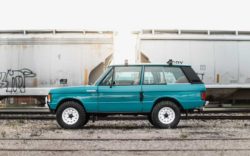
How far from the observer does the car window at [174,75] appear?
10930 millimetres

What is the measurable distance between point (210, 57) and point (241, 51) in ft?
3.87

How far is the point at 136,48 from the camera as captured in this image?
628 inches

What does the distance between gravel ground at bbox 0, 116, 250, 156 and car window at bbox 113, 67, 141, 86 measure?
3.75 feet

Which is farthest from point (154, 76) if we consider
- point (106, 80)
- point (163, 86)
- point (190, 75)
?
point (106, 80)

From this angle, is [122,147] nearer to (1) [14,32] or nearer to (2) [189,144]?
(2) [189,144]

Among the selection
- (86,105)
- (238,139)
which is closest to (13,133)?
(86,105)

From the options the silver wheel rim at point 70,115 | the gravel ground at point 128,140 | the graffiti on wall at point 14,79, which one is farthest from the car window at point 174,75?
the graffiti on wall at point 14,79

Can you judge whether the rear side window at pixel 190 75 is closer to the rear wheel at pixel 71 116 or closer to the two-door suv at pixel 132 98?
the two-door suv at pixel 132 98

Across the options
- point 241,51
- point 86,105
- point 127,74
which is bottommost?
point 86,105

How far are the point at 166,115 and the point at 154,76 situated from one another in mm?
1008

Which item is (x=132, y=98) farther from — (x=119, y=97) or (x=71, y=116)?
(x=71, y=116)

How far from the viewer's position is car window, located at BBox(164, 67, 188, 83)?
10.9 m

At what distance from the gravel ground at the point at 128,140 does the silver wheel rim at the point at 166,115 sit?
0.31 metres

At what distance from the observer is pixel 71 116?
10797 millimetres
